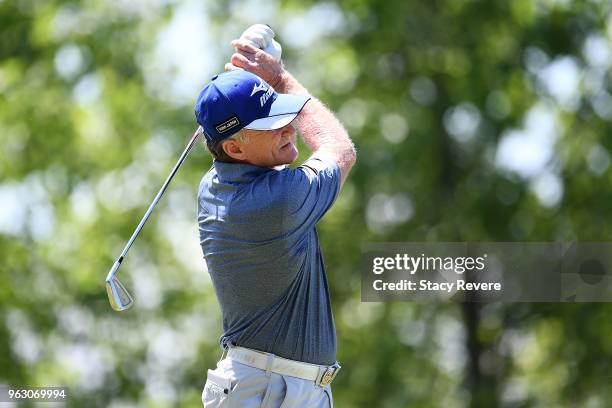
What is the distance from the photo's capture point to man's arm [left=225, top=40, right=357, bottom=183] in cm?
331

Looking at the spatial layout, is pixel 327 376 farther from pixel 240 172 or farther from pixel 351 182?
pixel 351 182

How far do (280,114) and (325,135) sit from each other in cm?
22

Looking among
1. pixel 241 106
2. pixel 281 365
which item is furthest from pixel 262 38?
pixel 281 365

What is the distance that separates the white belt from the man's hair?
0.55m

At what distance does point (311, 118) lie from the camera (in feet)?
11.1

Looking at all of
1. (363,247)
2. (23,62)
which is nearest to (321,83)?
(363,247)

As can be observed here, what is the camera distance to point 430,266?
10945 millimetres

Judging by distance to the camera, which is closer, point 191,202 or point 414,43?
point 414,43

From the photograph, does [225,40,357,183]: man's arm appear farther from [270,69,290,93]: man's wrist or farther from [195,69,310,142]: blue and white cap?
[195,69,310,142]: blue and white cap

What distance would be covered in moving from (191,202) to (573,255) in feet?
15.0

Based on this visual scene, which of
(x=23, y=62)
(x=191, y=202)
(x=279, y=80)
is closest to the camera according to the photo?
(x=279, y=80)

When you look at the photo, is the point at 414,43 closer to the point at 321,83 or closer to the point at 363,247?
the point at 321,83

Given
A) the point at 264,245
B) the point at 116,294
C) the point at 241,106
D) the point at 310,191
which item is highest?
the point at 241,106

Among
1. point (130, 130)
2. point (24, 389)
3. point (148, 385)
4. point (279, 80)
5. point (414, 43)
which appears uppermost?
point (279, 80)
